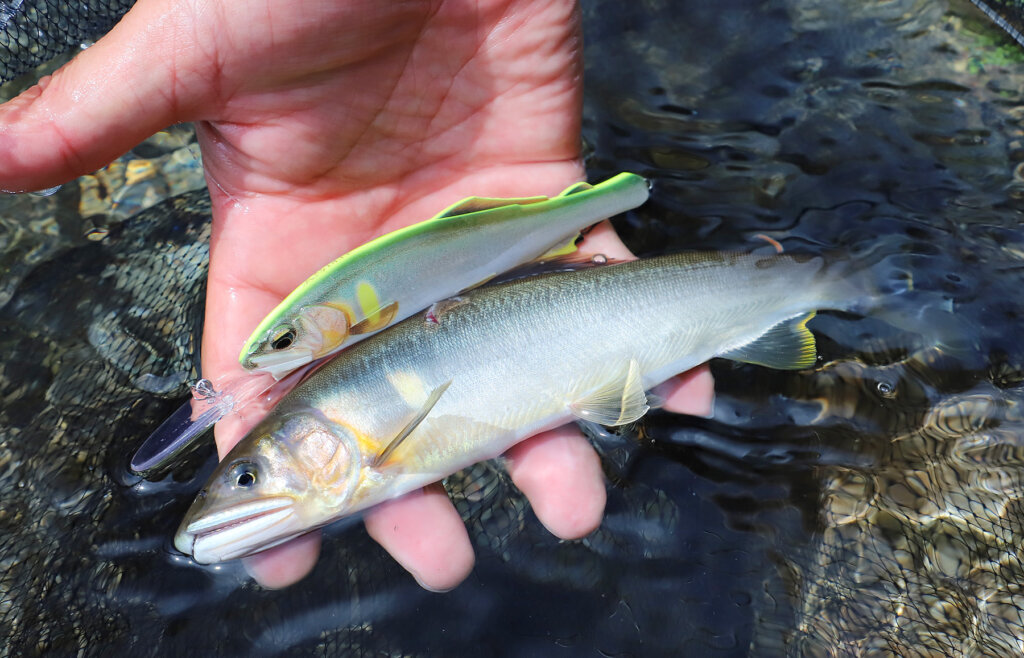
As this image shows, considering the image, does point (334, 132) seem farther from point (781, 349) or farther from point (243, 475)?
point (781, 349)

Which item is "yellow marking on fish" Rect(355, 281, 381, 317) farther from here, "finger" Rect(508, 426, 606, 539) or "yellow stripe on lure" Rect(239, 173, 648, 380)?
"finger" Rect(508, 426, 606, 539)

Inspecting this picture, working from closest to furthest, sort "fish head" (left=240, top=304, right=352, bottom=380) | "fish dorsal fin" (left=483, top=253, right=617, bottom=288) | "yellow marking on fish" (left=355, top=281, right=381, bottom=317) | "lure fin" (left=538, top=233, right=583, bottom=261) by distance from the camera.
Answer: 1. "fish head" (left=240, top=304, right=352, bottom=380)
2. "yellow marking on fish" (left=355, top=281, right=381, bottom=317)
3. "fish dorsal fin" (left=483, top=253, right=617, bottom=288)
4. "lure fin" (left=538, top=233, right=583, bottom=261)

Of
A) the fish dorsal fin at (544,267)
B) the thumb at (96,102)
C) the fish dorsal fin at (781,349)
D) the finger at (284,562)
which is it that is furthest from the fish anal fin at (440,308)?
the thumb at (96,102)

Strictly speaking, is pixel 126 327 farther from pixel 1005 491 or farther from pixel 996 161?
pixel 996 161

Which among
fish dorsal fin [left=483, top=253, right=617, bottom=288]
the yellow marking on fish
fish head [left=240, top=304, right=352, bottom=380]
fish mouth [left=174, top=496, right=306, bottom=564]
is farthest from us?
fish dorsal fin [left=483, top=253, right=617, bottom=288]

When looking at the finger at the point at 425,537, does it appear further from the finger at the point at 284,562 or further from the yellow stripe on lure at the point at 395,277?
the yellow stripe on lure at the point at 395,277

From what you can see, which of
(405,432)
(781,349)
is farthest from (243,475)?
(781,349)

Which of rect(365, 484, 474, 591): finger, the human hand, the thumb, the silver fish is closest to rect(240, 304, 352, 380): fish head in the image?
the silver fish
